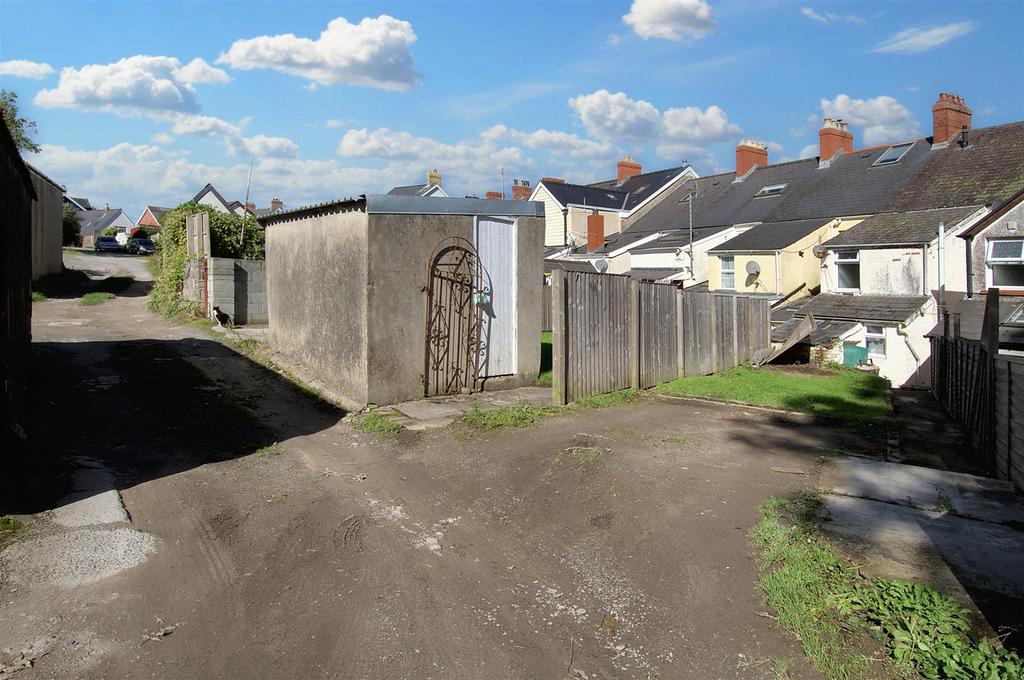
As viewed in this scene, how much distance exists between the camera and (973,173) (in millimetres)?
Answer: 23719

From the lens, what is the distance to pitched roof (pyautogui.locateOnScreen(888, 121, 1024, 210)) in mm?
22281

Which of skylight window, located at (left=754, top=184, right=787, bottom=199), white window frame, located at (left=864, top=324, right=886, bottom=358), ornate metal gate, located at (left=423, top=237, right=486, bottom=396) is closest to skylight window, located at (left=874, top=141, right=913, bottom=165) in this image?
skylight window, located at (left=754, top=184, right=787, bottom=199)

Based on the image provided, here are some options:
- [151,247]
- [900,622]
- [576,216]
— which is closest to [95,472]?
[900,622]

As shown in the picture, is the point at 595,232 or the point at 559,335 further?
the point at 595,232

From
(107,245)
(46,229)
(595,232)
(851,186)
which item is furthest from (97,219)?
(851,186)

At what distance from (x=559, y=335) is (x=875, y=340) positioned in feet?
51.1

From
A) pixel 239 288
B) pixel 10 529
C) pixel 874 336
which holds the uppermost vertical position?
pixel 239 288

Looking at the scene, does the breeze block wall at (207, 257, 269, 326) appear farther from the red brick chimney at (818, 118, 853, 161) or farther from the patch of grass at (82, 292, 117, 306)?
the red brick chimney at (818, 118, 853, 161)

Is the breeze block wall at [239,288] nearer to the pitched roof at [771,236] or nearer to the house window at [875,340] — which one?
the house window at [875,340]

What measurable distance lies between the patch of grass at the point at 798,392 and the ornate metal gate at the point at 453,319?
359 cm

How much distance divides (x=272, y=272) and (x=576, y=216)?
2729 centimetres

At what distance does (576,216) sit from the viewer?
38625 mm

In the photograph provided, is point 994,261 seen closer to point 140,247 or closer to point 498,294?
point 498,294

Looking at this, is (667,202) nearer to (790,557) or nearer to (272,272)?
(272,272)
